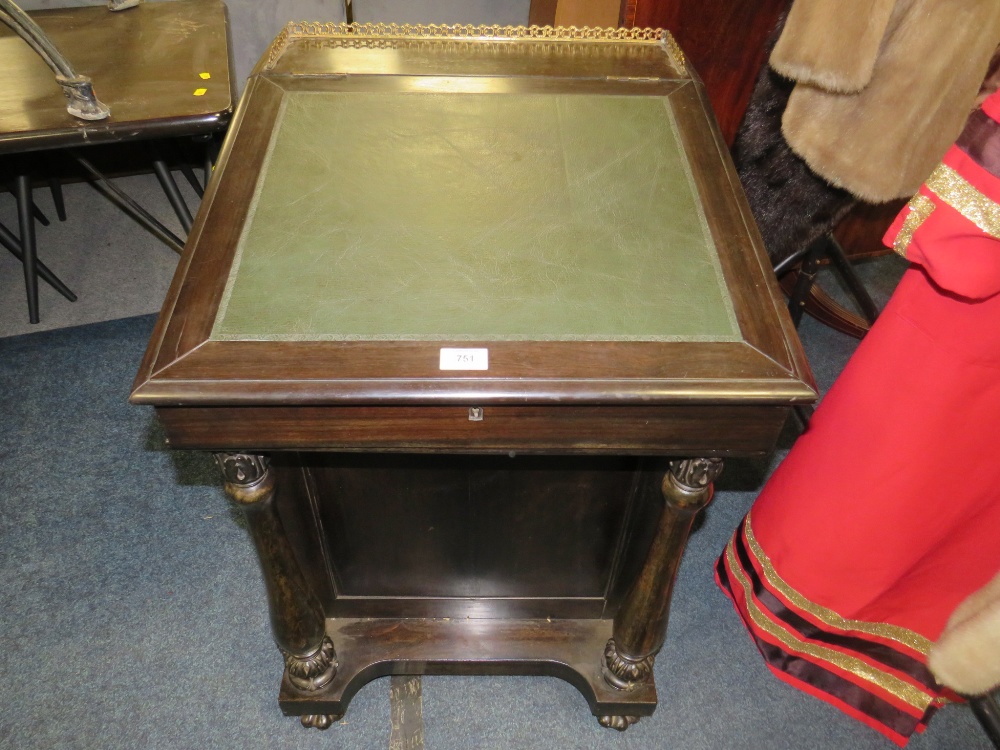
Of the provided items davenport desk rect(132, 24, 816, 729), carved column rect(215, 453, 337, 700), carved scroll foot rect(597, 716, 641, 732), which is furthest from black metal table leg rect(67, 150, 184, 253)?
carved scroll foot rect(597, 716, 641, 732)

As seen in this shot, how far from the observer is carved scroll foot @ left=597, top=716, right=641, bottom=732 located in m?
1.59

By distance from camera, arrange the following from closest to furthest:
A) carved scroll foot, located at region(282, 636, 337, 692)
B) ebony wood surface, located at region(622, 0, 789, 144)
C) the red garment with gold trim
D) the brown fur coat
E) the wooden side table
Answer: the red garment with gold trim < the brown fur coat < carved scroll foot, located at region(282, 636, 337, 692) < the wooden side table < ebony wood surface, located at region(622, 0, 789, 144)

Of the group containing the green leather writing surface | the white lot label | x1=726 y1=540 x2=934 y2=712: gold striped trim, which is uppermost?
the green leather writing surface

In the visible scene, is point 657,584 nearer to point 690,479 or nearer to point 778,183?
point 690,479

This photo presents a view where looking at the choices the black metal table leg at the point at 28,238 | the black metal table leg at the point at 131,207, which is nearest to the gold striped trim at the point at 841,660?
the black metal table leg at the point at 131,207

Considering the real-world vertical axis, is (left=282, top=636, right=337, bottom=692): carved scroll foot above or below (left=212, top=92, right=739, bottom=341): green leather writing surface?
below

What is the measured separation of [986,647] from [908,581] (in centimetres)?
43

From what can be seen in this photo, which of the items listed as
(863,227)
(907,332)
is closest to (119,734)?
(907,332)

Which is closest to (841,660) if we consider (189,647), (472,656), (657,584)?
(657,584)

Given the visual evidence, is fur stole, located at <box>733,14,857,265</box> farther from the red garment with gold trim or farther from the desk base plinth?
the desk base plinth

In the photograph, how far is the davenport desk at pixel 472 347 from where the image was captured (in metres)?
0.95

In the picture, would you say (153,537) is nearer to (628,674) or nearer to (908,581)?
(628,674)

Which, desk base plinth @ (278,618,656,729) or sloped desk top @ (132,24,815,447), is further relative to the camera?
desk base plinth @ (278,618,656,729)

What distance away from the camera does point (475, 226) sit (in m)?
1.12
